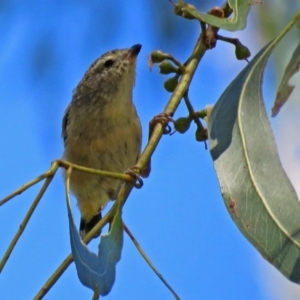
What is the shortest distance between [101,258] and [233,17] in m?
0.56

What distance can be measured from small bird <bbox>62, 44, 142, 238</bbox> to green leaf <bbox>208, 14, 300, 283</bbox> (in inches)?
65.5

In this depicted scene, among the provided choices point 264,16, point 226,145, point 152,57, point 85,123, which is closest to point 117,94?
point 85,123

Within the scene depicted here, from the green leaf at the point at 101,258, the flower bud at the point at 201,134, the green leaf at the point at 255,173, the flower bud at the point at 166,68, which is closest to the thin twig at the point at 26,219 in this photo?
the green leaf at the point at 101,258

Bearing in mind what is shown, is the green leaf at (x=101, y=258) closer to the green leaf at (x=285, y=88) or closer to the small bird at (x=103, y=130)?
the green leaf at (x=285, y=88)

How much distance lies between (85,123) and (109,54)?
0.51 metres

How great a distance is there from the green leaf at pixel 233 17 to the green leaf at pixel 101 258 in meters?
0.42

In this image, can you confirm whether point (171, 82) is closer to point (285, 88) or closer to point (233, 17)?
point (233, 17)

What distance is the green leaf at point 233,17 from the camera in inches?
51.2

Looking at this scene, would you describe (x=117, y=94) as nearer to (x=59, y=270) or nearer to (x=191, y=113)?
(x=191, y=113)

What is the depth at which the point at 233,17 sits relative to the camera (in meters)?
1.36

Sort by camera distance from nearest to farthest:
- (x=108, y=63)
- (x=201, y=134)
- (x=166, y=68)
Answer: (x=166, y=68) → (x=201, y=134) → (x=108, y=63)

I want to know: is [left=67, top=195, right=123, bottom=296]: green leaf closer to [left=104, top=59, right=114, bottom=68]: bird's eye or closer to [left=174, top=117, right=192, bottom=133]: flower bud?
[left=174, top=117, right=192, bottom=133]: flower bud

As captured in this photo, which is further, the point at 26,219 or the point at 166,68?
the point at 166,68

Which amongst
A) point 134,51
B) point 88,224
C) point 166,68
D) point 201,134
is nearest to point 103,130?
point 134,51
